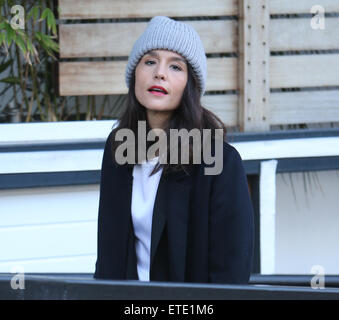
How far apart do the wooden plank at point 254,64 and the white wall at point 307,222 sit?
2.20 ft

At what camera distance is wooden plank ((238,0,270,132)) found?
4164 mm

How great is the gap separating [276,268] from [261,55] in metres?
1.52

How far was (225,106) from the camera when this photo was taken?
168 inches

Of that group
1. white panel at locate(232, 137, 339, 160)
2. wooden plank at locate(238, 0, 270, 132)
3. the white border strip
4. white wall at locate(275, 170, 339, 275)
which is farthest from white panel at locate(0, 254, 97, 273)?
white wall at locate(275, 170, 339, 275)

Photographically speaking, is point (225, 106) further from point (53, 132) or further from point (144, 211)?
point (144, 211)

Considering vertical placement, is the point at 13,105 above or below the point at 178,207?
above

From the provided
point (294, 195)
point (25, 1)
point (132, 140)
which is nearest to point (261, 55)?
point (294, 195)

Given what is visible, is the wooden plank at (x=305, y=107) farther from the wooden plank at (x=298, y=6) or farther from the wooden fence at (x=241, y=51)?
the wooden plank at (x=298, y=6)

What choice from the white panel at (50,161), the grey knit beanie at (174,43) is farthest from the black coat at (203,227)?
the white panel at (50,161)

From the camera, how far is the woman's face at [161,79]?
2.17m

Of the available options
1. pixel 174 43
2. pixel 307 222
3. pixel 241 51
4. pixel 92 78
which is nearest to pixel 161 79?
pixel 174 43

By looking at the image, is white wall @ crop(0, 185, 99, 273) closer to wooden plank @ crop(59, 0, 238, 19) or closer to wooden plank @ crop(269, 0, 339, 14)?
wooden plank @ crop(59, 0, 238, 19)
